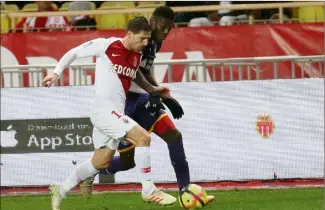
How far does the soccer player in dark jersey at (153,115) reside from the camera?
1362 centimetres

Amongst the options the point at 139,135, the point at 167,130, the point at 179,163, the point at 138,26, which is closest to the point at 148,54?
the point at 167,130

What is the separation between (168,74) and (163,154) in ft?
3.72

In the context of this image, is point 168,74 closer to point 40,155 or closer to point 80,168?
point 40,155

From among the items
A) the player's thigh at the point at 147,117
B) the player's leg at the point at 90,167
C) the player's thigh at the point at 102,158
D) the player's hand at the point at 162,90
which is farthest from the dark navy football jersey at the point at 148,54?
the player's thigh at the point at 102,158

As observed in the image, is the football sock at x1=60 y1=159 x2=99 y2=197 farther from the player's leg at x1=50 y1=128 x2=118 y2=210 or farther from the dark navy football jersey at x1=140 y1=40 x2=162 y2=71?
the dark navy football jersey at x1=140 y1=40 x2=162 y2=71

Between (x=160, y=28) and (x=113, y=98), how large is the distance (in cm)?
121

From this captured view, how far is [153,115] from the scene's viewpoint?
13.9 meters

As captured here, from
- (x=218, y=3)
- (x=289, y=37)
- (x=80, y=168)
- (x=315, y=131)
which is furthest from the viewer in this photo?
(x=218, y=3)

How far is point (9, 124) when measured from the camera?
1745 centimetres

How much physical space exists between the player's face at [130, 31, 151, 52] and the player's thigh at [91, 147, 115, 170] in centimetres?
110

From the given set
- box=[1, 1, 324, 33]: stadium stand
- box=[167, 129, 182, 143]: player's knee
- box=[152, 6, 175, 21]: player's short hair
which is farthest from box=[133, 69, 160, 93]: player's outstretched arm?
box=[1, 1, 324, 33]: stadium stand

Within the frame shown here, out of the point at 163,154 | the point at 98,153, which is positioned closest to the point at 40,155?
the point at 163,154

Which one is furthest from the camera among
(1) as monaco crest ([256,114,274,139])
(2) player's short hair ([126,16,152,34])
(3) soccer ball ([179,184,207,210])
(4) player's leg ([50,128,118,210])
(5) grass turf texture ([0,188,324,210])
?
(1) as monaco crest ([256,114,274,139])

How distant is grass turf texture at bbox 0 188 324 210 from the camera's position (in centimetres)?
1374
